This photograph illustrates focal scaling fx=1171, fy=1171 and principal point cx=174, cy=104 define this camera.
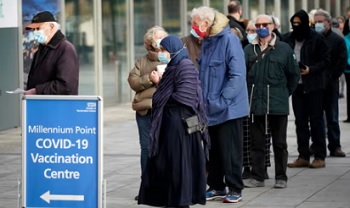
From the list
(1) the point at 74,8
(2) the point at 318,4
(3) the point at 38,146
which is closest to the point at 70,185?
(3) the point at 38,146

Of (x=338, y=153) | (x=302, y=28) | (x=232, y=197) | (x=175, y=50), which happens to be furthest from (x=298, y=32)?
(x=175, y=50)

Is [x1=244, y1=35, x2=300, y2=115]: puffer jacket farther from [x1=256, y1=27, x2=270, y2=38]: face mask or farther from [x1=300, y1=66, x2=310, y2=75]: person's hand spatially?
[x1=300, y1=66, x2=310, y2=75]: person's hand

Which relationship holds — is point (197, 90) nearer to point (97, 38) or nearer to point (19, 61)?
point (19, 61)

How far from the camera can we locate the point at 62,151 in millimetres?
8922

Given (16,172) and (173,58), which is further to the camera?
(16,172)

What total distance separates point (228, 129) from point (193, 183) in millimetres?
1164

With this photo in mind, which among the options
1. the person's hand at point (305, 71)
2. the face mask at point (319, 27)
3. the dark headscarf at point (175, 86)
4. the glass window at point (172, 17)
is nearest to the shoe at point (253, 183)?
the person's hand at point (305, 71)

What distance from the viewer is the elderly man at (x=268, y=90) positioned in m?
11.8

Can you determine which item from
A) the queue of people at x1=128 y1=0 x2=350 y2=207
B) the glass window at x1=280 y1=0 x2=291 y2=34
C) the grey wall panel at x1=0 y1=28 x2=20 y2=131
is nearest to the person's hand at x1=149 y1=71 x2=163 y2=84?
the queue of people at x1=128 y1=0 x2=350 y2=207

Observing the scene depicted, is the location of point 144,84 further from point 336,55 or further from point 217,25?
point 336,55

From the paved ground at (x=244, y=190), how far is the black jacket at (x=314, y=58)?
1.01 metres

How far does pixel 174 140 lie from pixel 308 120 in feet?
14.0

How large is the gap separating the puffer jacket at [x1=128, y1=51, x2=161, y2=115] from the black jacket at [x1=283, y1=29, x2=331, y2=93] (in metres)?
2.58

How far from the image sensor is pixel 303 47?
13.2 metres
